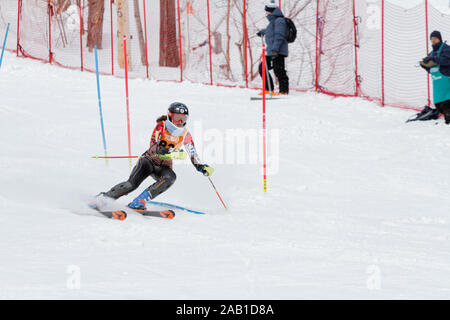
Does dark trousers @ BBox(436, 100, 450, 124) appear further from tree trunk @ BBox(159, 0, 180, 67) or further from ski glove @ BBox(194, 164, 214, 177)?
tree trunk @ BBox(159, 0, 180, 67)

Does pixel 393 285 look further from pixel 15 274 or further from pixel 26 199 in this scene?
pixel 26 199

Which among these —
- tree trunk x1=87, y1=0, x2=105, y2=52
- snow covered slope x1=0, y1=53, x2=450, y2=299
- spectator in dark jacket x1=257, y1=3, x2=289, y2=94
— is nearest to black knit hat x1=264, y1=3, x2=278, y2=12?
spectator in dark jacket x1=257, y1=3, x2=289, y2=94

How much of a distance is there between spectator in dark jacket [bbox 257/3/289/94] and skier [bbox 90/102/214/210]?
6614 mm

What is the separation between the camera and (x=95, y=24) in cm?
2050

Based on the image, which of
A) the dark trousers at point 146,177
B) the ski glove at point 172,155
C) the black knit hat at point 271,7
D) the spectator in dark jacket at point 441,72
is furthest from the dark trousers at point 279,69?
the dark trousers at point 146,177

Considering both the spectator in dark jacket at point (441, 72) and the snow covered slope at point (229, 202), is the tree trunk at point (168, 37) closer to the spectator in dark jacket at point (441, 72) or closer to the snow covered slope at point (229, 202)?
the snow covered slope at point (229, 202)

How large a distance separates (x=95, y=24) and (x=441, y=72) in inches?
501

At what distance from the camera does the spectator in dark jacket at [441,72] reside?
11.0 metres

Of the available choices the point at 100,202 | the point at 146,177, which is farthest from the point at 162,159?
the point at 100,202

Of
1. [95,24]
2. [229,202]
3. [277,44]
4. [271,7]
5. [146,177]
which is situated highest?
[95,24]

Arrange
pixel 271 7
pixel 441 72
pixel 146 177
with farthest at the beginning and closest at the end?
pixel 271 7
pixel 441 72
pixel 146 177

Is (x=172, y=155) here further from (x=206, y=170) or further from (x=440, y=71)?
(x=440, y=71)

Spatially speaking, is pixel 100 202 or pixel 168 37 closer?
pixel 100 202

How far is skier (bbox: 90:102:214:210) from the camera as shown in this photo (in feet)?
22.4
